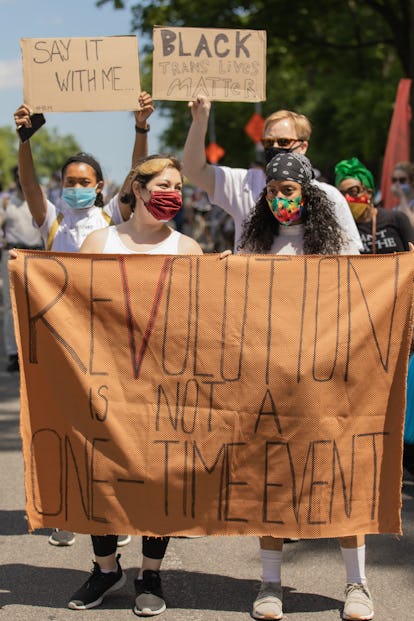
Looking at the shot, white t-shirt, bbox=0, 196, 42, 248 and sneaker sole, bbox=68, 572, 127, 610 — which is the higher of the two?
white t-shirt, bbox=0, 196, 42, 248

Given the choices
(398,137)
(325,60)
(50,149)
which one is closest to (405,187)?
(398,137)

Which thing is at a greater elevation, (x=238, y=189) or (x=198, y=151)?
(x=198, y=151)

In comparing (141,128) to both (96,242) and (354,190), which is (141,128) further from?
(354,190)

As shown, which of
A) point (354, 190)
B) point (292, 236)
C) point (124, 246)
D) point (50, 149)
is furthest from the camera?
point (50, 149)

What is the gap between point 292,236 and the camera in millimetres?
4453

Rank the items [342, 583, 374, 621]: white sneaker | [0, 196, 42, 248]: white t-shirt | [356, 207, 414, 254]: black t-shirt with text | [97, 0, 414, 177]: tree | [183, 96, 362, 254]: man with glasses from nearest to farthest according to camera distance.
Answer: [342, 583, 374, 621]: white sneaker
[183, 96, 362, 254]: man with glasses
[356, 207, 414, 254]: black t-shirt with text
[0, 196, 42, 248]: white t-shirt
[97, 0, 414, 177]: tree

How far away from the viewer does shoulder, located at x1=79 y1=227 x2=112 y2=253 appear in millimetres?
4316

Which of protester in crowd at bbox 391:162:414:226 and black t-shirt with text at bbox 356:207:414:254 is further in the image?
protester in crowd at bbox 391:162:414:226

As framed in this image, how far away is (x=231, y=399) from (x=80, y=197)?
158 centimetres

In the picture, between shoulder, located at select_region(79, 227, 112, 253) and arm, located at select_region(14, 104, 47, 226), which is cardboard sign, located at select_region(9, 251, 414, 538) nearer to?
shoulder, located at select_region(79, 227, 112, 253)

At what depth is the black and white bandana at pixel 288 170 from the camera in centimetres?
434

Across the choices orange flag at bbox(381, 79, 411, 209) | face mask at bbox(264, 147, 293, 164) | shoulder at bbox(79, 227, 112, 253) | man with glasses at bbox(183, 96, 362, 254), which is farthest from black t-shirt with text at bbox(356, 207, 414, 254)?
orange flag at bbox(381, 79, 411, 209)

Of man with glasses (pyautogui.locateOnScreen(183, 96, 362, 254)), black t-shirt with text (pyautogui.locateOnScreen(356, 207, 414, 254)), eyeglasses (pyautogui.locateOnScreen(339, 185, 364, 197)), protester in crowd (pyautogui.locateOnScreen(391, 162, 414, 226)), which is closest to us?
man with glasses (pyautogui.locateOnScreen(183, 96, 362, 254))

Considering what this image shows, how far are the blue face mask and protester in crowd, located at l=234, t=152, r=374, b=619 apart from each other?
97 cm
